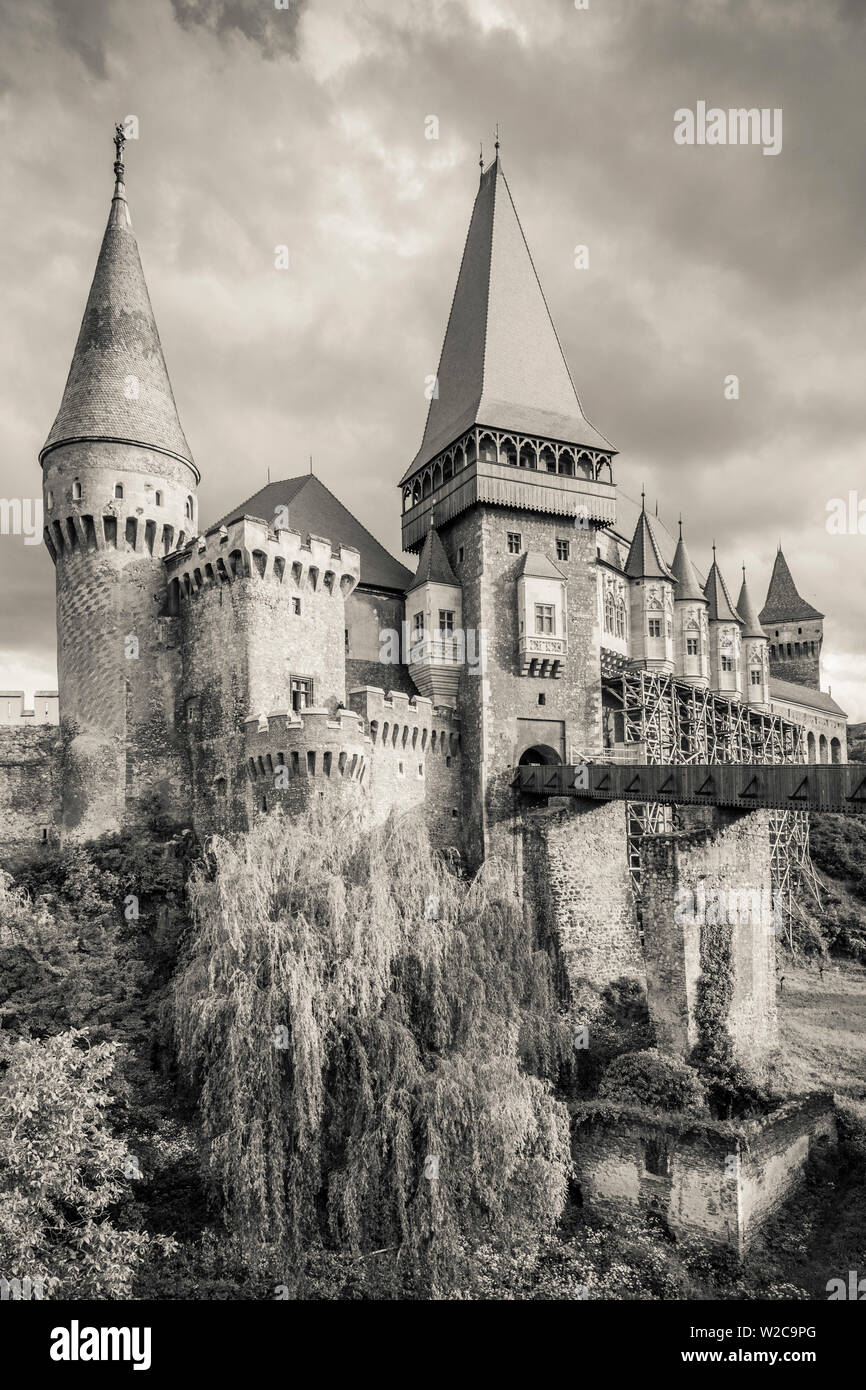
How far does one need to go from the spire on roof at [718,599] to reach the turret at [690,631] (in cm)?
433

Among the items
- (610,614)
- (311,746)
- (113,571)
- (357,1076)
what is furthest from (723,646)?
(357,1076)

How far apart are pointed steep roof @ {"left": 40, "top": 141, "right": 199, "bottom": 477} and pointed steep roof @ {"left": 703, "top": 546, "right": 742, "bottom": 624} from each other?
3114 centimetres

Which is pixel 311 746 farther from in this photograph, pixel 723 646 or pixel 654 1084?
pixel 723 646

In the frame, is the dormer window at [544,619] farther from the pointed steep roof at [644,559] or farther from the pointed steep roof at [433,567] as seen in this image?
the pointed steep roof at [644,559]

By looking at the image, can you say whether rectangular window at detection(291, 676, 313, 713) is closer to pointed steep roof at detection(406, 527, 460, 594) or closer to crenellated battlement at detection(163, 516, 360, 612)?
crenellated battlement at detection(163, 516, 360, 612)

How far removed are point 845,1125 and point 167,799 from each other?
19.1 m

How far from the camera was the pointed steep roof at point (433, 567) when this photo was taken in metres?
31.2

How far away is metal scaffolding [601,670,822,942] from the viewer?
108 ft

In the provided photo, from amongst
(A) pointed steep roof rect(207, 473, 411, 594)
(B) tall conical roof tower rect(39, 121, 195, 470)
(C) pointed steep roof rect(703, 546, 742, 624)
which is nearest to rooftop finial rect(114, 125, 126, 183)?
(B) tall conical roof tower rect(39, 121, 195, 470)

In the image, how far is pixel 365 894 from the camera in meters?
17.0

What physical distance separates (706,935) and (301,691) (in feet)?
42.4

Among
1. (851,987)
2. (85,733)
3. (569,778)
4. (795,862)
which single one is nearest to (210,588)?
(85,733)

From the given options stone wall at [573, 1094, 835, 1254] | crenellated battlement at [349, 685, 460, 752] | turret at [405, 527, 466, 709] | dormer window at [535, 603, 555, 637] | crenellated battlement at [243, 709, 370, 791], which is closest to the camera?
stone wall at [573, 1094, 835, 1254]

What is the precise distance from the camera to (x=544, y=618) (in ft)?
102
